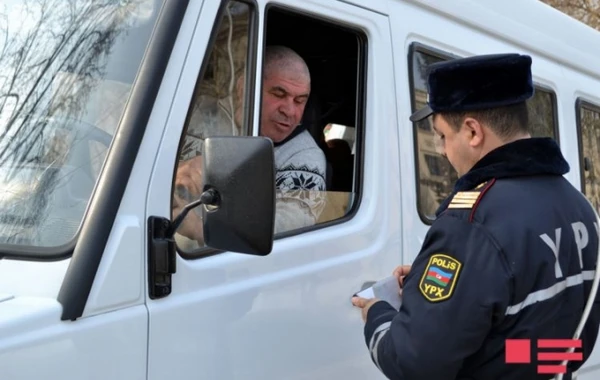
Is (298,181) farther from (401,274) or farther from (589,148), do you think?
(589,148)

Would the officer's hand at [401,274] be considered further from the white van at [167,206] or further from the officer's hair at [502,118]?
the officer's hair at [502,118]

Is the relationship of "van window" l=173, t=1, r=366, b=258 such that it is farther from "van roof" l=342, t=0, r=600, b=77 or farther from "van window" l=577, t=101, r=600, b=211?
"van window" l=577, t=101, r=600, b=211

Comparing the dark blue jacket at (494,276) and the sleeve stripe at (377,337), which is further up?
the dark blue jacket at (494,276)

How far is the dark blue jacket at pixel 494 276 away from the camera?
185 cm

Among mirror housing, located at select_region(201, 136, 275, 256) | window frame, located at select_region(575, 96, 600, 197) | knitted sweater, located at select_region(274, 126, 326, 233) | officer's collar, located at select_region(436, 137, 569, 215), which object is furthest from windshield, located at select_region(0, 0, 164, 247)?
window frame, located at select_region(575, 96, 600, 197)

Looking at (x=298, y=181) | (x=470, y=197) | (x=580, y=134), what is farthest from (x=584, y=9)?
(x=470, y=197)

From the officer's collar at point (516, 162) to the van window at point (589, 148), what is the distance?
2.32 m

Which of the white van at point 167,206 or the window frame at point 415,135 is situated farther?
the window frame at point 415,135

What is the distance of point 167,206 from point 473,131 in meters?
0.79

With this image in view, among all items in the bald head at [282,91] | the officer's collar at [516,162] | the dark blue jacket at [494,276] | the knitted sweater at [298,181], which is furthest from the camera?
the bald head at [282,91]

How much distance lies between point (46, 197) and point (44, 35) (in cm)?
47

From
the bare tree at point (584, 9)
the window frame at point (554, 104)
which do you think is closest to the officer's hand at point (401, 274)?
the window frame at point (554, 104)

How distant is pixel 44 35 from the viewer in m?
2.20

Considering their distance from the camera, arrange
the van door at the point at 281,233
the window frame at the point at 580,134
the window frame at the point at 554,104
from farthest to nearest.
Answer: the window frame at the point at 580,134 → the window frame at the point at 554,104 → the van door at the point at 281,233
